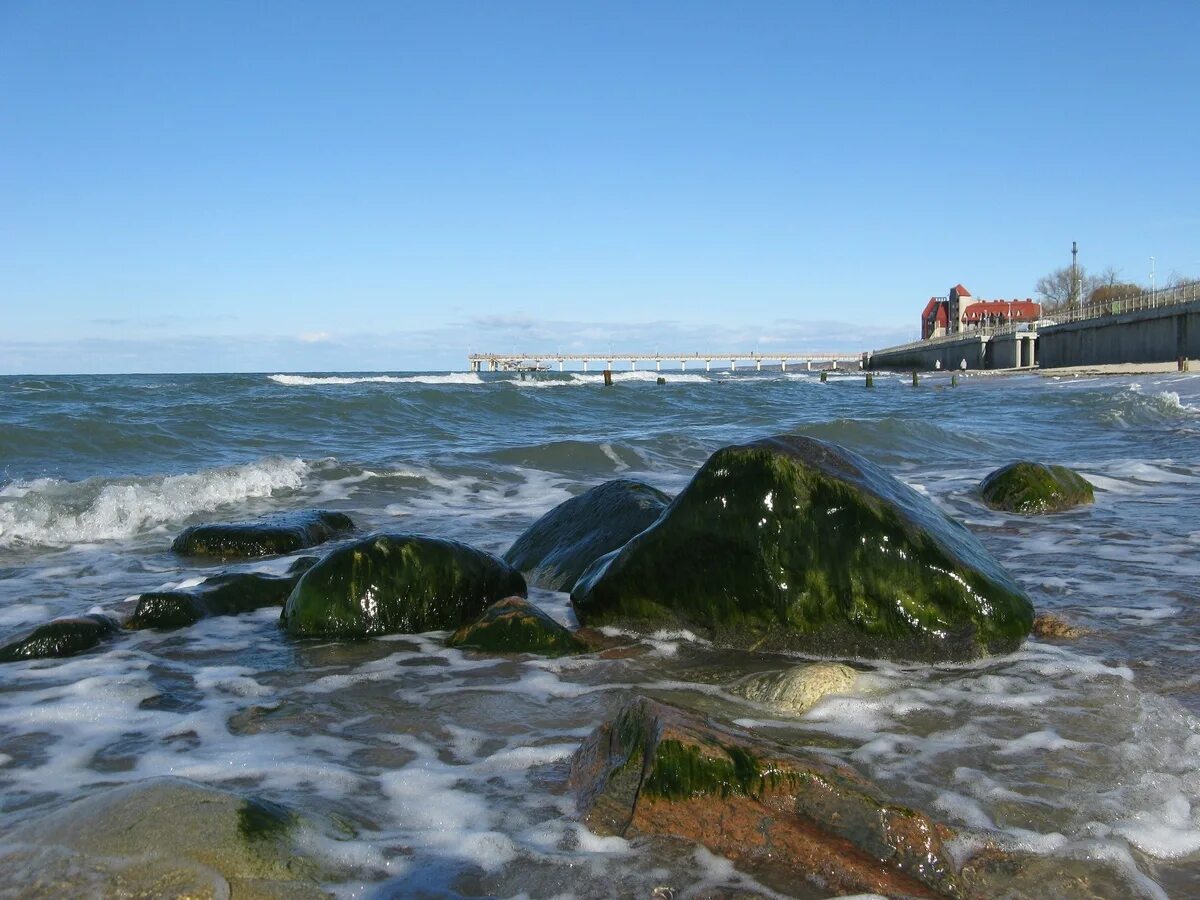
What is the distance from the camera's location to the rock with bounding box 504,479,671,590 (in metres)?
6.04

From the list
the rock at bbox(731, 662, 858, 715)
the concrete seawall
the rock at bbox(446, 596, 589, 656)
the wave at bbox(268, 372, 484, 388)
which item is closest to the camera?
the rock at bbox(731, 662, 858, 715)

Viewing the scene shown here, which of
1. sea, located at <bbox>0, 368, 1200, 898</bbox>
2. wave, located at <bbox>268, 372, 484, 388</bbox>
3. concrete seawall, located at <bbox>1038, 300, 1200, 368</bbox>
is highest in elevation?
concrete seawall, located at <bbox>1038, 300, 1200, 368</bbox>

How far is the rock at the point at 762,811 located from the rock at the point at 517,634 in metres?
1.73

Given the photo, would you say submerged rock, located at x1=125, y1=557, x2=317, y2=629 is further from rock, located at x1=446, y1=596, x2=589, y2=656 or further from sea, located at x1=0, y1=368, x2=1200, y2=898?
rock, located at x1=446, y1=596, x2=589, y2=656

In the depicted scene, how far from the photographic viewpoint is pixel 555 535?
6.61 metres

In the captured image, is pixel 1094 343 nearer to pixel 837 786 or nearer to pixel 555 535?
pixel 555 535

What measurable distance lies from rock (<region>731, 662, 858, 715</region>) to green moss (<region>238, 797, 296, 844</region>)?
1.93 metres

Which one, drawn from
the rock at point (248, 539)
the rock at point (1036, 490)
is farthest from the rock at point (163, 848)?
the rock at point (1036, 490)

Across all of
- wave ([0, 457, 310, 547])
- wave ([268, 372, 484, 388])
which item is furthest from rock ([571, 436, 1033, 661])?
wave ([268, 372, 484, 388])

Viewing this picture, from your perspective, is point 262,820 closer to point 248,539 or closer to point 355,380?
point 248,539

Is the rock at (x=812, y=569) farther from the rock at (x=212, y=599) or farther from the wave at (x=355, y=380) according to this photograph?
the wave at (x=355, y=380)

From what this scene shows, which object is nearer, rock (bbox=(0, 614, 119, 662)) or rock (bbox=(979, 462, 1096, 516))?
rock (bbox=(0, 614, 119, 662))

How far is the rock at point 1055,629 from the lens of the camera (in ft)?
15.2

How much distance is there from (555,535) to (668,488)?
4445 mm
